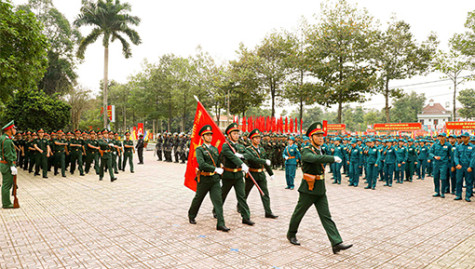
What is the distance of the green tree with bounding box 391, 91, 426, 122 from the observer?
72125 mm

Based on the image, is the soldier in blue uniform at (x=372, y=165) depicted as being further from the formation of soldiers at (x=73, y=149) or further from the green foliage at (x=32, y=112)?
the green foliage at (x=32, y=112)

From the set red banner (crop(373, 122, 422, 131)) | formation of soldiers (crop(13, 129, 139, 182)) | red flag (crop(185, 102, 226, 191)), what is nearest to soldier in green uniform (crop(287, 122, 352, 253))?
red flag (crop(185, 102, 226, 191))

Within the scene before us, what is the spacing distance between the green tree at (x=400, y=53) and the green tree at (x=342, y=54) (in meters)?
3.00

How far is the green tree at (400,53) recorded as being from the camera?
2600cm

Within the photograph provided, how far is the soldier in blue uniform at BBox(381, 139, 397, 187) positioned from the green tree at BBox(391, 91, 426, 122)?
65.9m

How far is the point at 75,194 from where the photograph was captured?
874 centimetres

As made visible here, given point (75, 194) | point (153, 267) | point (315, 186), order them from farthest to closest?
1. point (75, 194)
2. point (315, 186)
3. point (153, 267)

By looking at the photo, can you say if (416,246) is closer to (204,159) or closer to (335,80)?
(204,159)

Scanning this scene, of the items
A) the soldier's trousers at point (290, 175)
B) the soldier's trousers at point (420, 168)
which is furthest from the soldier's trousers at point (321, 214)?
the soldier's trousers at point (420, 168)

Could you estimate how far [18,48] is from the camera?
38.6 feet

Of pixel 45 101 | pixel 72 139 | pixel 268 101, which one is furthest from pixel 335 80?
pixel 45 101

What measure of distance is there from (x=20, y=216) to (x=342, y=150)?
10.6 metres

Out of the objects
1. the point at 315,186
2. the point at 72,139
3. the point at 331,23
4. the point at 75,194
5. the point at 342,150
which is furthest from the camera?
the point at 331,23

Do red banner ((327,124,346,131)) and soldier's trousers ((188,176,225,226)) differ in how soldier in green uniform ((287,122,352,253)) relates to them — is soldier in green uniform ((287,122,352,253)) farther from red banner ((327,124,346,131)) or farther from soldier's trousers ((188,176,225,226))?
red banner ((327,124,346,131))
